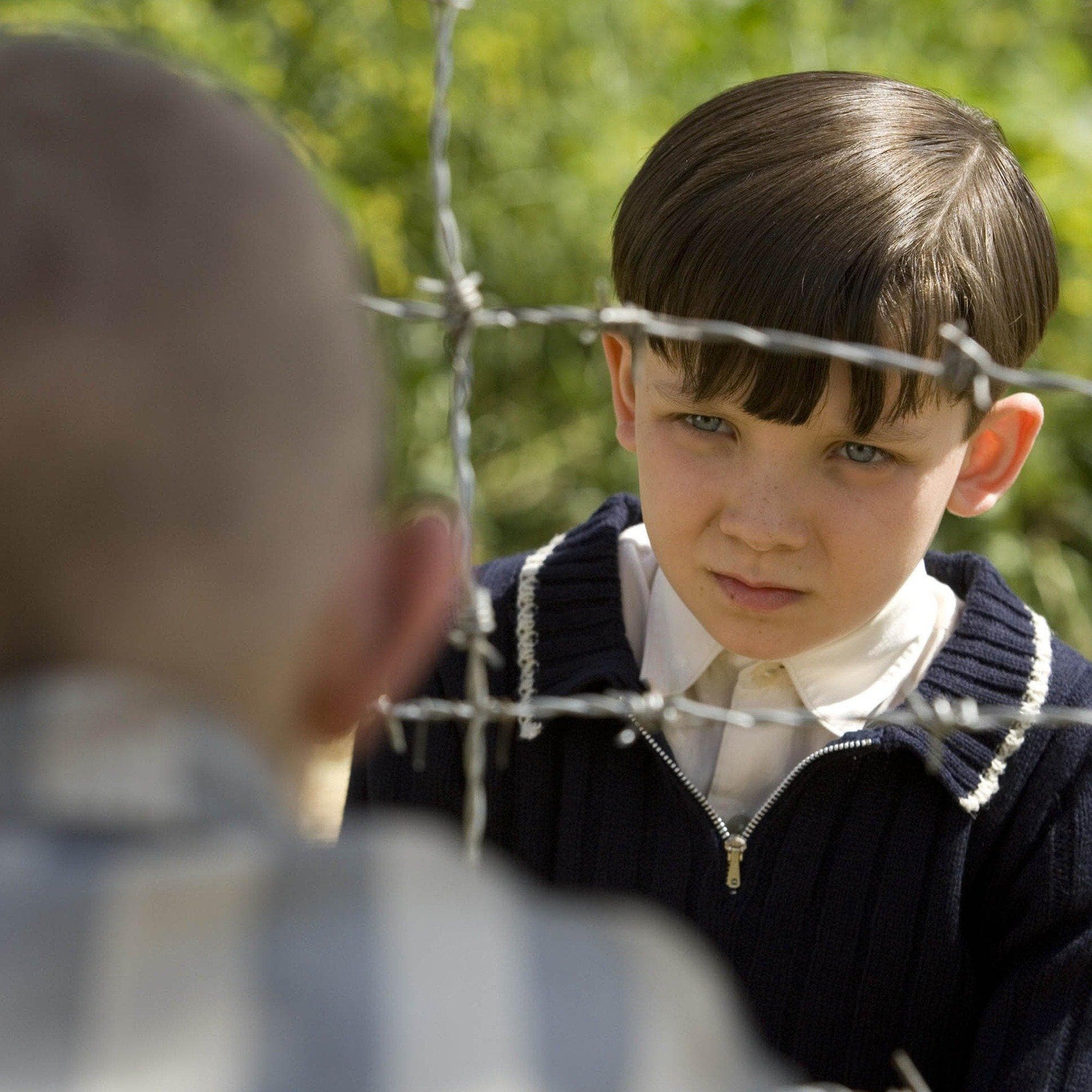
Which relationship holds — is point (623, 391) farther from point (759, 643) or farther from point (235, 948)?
point (235, 948)

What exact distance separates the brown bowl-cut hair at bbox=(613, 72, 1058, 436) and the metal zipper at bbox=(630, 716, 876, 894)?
0.24m

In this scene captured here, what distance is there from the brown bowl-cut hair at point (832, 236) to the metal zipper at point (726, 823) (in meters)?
0.24

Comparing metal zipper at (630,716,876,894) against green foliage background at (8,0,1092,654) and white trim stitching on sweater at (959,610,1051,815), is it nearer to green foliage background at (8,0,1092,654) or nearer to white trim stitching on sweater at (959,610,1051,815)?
white trim stitching on sweater at (959,610,1051,815)

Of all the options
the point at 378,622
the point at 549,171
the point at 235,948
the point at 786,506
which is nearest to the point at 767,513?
the point at 786,506

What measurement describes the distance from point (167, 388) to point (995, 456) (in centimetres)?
78

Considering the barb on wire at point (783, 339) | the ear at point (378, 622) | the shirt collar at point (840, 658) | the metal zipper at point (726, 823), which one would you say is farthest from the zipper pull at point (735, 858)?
the ear at point (378, 622)

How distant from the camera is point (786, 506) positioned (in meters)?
1.04

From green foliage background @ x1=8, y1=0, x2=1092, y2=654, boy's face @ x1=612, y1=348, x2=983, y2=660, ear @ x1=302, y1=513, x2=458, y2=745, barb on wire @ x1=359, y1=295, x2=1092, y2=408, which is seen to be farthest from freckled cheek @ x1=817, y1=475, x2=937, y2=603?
green foliage background @ x1=8, y1=0, x2=1092, y2=654

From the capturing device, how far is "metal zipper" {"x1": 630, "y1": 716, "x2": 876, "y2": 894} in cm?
110

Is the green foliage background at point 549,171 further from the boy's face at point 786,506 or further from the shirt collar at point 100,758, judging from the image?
the shirt collar at point 100,758

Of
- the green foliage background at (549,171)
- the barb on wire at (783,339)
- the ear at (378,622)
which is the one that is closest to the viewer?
the ear at (378,622)

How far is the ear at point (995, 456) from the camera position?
3.73 feet

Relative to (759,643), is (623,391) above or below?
above

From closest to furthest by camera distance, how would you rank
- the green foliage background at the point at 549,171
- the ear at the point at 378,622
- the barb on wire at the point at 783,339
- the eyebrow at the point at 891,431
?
the ear at the point at 378,622 < the barb on wire at the point at 783,339 < the eyebrow at the point at 891,431 < the green foliage background at the point at 549,171
